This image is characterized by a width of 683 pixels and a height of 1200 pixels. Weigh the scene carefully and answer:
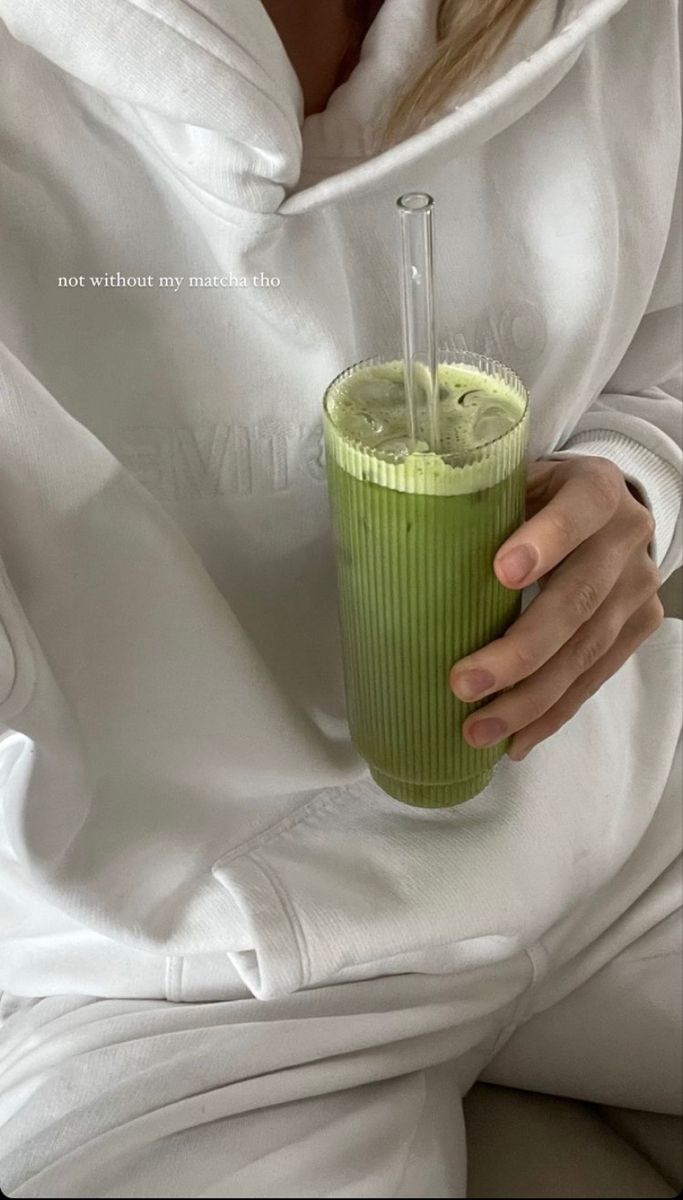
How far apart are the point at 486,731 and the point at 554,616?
0.06 m

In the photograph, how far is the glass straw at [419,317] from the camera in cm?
41

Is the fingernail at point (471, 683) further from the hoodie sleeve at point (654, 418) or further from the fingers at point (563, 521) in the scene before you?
the hoodie sleeve at point (654, 418)

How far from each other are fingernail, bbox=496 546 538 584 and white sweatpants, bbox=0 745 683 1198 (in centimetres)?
20

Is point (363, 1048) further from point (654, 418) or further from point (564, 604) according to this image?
point (654, 418)

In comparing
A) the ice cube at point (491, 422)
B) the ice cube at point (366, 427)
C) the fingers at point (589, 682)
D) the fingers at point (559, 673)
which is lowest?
the fingers at point (589, 682)

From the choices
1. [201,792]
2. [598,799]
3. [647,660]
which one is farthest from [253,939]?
[647,660]

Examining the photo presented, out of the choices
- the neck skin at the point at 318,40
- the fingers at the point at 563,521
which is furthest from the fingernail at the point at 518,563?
the neck skin at the point at 318,40

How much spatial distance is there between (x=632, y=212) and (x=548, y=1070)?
0.44 m

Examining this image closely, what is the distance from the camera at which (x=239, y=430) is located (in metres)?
0.57

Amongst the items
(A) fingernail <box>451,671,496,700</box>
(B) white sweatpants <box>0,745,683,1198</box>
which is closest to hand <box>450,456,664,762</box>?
A: (A) fingernail <box>451,671,496,700</box>

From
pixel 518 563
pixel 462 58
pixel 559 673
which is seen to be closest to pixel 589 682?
pixel 559 673

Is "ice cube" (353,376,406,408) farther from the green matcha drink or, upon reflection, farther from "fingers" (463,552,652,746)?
"fingers" (463,552,652,746)

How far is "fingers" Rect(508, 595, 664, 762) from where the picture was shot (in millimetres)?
589

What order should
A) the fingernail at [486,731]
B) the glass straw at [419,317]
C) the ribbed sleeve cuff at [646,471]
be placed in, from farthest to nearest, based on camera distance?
1. the ribbed sleeve cuff at [646,471]
2. the fingernail at [486,731]
3. the glass straw at [419,317]
